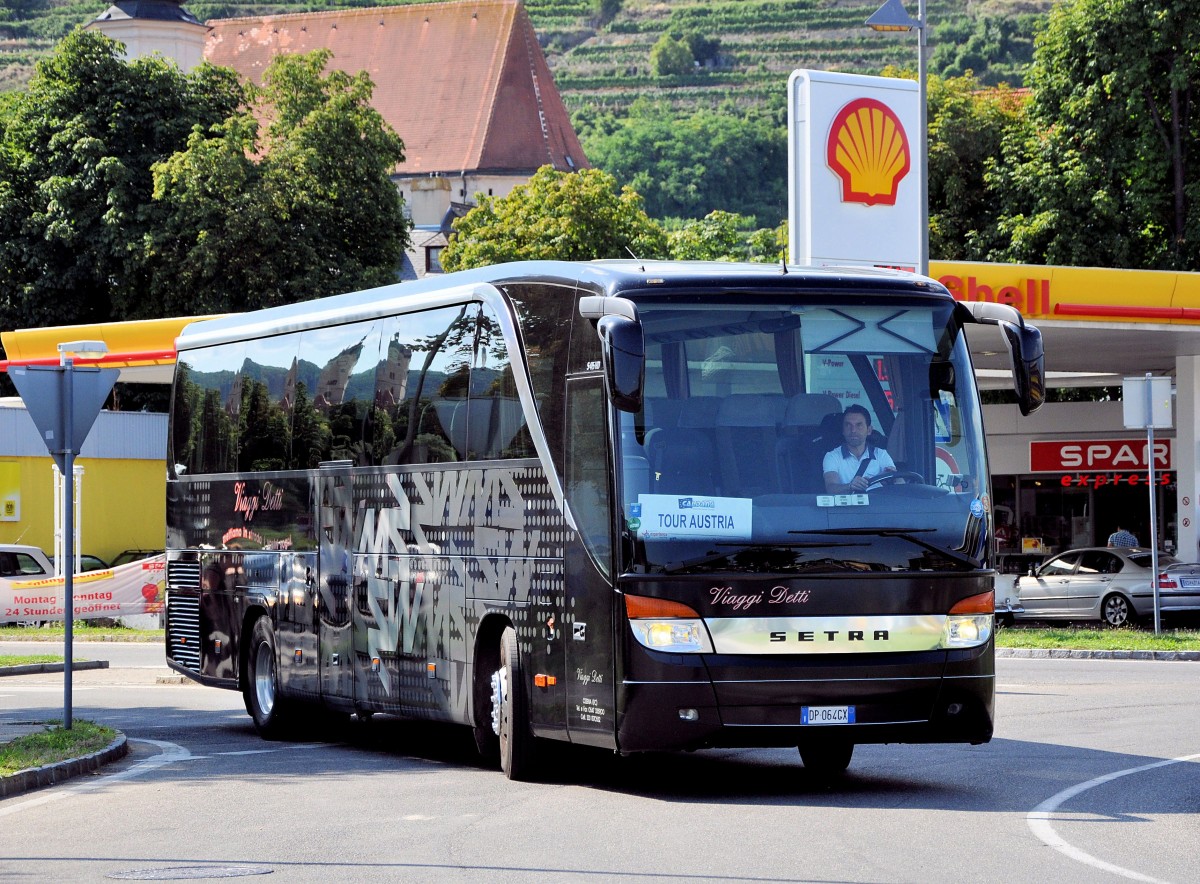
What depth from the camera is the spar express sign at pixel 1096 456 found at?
129 ft

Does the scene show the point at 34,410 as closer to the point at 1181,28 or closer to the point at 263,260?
the point at 1181,28

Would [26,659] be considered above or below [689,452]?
below

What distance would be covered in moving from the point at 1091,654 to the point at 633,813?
50.3 feet

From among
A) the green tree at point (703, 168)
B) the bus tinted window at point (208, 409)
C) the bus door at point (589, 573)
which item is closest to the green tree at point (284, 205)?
the bus tinted window at point (208, 409)

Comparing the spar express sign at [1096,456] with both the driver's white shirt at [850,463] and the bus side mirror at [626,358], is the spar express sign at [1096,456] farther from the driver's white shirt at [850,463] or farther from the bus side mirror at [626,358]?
the bus side mirror at [626,358]

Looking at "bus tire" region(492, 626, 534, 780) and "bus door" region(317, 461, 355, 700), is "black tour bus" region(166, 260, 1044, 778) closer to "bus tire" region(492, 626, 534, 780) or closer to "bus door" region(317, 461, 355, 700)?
"bus tire" region(492, 626, 534, 780)

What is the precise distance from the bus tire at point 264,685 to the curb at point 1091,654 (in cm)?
1182

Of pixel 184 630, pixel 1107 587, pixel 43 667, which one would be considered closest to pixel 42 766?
pixel 184 630

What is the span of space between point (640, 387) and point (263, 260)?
1815 inches

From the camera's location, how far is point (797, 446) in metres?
11.1

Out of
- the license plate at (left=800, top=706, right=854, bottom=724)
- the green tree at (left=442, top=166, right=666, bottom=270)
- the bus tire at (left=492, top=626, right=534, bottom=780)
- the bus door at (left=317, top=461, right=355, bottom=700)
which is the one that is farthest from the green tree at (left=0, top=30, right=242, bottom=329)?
the license plate at (left=800, top=706, right=854, bottom=724)

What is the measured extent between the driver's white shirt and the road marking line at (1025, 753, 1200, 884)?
6.71ft

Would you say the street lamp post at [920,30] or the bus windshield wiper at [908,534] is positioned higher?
the street lamp post at [920,30]

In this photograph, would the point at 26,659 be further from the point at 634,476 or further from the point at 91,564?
the point at 634,476
